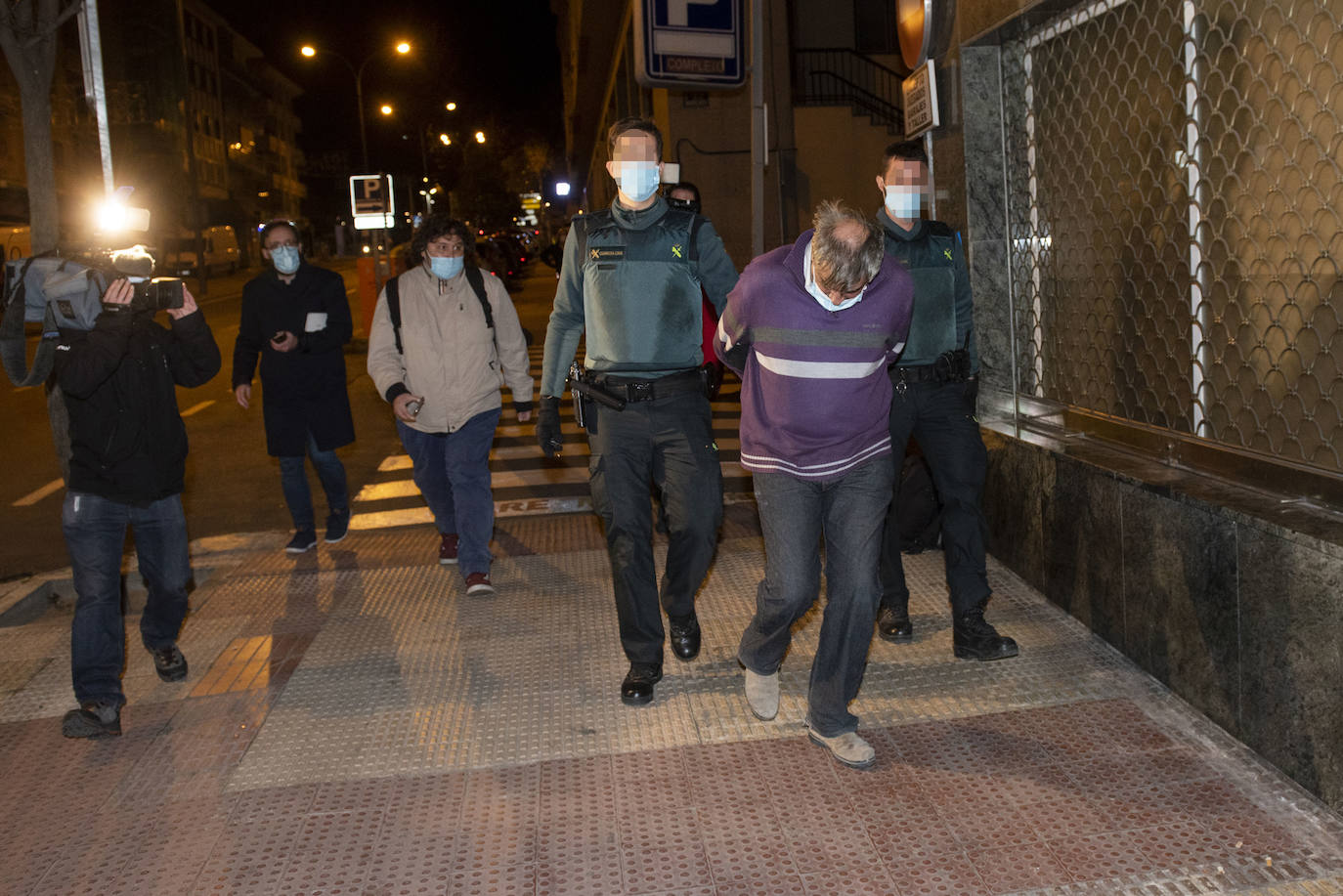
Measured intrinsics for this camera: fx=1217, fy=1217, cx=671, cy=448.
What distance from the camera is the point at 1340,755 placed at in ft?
11.6

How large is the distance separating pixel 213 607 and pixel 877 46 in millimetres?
19012

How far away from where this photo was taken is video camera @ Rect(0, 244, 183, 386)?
4656 mm

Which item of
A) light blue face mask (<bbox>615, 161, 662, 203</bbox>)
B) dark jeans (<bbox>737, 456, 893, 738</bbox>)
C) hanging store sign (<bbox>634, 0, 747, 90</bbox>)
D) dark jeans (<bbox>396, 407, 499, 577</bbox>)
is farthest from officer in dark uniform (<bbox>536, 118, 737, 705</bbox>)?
hanging store sign (<bbox>634, 0, 747, 90</bbox>)

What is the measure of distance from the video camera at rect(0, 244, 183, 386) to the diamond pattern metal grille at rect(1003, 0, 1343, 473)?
13.0 ft

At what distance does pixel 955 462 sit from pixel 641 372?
4.51ft

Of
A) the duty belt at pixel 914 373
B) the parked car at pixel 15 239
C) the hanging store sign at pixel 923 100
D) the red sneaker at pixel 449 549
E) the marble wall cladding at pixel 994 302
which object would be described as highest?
the parked car at pixel 15 239

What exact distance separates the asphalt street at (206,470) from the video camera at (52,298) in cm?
342

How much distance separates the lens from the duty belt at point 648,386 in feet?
15.2

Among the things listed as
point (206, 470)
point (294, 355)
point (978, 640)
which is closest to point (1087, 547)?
point (978, 640)

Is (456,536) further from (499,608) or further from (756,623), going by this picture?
(756,623)

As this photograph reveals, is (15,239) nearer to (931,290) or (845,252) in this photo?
(931,290)

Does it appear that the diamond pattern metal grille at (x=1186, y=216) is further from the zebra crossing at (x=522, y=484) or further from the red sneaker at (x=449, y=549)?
the red sneaker at (x=449, y=549)

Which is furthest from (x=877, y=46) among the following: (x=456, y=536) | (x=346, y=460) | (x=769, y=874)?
(x=769, y=874)

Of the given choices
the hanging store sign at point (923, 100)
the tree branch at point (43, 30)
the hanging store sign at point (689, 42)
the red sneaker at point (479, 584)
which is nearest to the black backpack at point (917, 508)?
the hanging store sign at point (923, 100)
